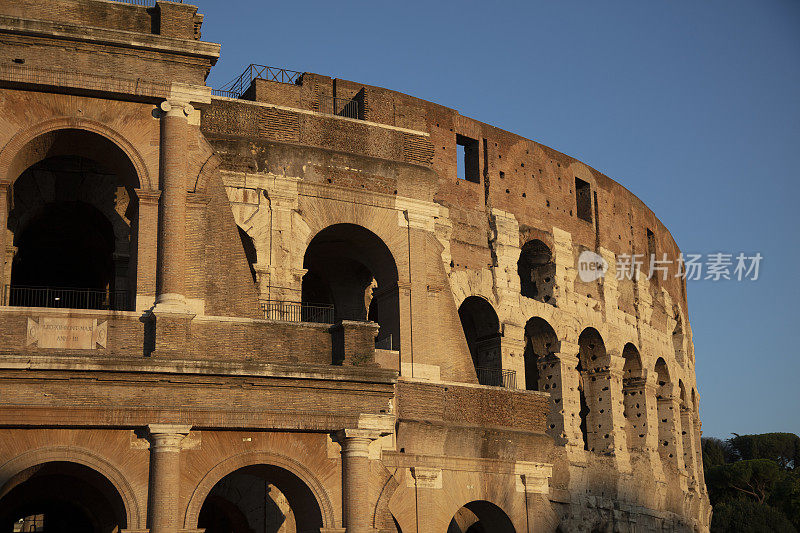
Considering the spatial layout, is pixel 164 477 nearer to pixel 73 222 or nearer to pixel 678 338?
pixel 73 222

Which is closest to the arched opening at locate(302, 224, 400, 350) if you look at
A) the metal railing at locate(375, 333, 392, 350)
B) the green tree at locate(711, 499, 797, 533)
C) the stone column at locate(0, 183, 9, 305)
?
the metal railing at locate(375, 333, 392, 350)

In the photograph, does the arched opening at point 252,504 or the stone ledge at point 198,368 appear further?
the arched opening at point 252,504

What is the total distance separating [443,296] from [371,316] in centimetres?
419

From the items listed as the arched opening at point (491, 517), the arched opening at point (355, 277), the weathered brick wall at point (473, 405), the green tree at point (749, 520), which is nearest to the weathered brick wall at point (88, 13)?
the arched opening at point (355, 277)

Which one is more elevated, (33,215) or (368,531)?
(33,215)

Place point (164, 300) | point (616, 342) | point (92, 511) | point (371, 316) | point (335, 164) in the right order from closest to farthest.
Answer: point (164, 300) < point (92, 511) < point (335, 164) < point (371, 316) < point (616, 342)

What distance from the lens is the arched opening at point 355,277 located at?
69.9 ft

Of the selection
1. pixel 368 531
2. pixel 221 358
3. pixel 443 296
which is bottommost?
pixel 368 531

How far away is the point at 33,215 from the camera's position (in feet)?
66.9

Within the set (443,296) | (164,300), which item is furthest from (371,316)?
(164,300)

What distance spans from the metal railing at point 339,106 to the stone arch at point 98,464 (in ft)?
32.6

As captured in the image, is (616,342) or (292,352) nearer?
(292,352)

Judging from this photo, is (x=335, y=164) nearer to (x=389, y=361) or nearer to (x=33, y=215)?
(x=389, y=361)

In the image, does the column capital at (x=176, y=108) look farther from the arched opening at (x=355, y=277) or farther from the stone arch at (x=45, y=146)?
the arched opening at (x=355, y=277)
